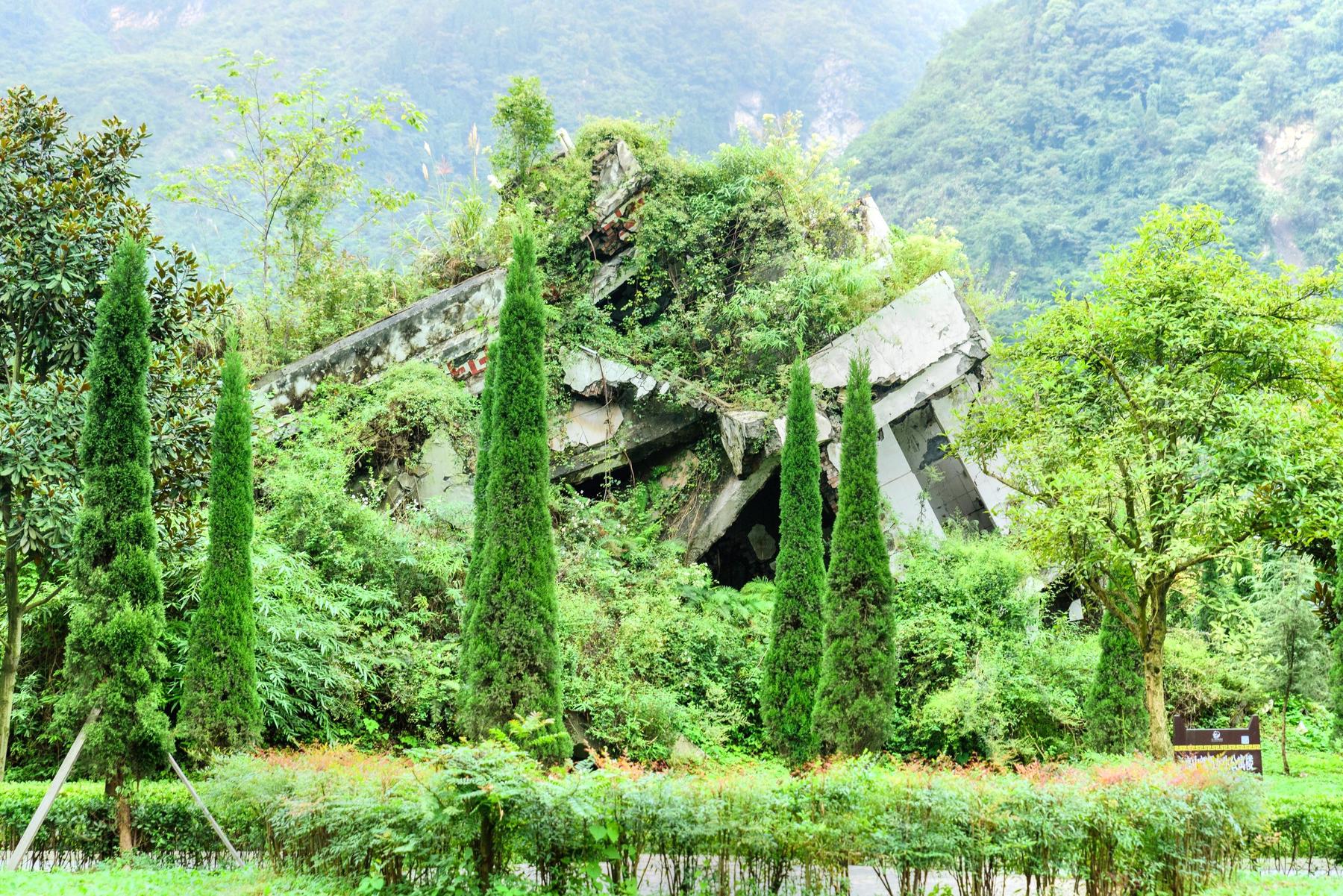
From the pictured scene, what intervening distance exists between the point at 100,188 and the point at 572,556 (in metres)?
8.75

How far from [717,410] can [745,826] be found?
11.7 meters

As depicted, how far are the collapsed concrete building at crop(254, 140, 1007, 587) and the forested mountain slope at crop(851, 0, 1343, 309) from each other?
732 inches

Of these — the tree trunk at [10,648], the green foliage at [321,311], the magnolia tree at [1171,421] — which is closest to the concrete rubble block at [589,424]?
the green foliage at [321,311]

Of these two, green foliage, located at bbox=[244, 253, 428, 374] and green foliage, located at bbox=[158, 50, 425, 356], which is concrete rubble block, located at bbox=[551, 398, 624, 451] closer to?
green foliage, located at bbox=[244, 253, 428, 374]

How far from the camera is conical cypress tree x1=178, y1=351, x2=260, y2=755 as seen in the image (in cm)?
1099

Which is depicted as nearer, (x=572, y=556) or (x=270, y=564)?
(x=270, y=564)

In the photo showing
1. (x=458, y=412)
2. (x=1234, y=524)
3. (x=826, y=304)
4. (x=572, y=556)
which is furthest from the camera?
(x=826, y=304)

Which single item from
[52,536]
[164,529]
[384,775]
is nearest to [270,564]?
[164,529]

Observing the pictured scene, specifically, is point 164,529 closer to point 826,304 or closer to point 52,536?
point 52,536

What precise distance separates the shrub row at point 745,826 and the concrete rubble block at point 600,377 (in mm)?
11450

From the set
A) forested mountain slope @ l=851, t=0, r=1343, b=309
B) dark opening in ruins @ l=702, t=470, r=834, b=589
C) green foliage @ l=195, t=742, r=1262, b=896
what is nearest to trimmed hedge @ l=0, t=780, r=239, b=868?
green foliage @ l=195, t=742, r=1262, b=896

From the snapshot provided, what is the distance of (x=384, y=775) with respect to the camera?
812 centimetres

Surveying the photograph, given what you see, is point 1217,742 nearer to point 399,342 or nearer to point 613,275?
point 613,275

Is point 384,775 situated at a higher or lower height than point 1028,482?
lower
